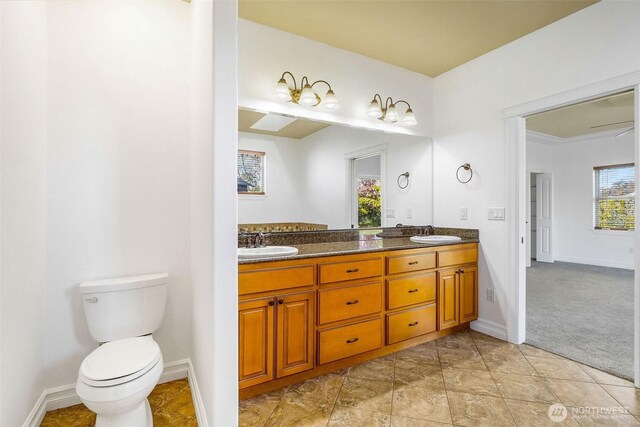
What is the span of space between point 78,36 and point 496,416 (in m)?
3.24

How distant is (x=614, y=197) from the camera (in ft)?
18.9

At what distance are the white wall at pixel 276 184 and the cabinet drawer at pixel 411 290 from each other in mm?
940

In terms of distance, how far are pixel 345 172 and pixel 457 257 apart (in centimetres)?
127

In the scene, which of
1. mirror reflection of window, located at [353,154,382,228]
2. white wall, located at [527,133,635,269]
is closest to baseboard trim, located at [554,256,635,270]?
white wall, located at [527,133,635,269]

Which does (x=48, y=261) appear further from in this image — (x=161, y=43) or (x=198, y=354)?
(x=161, y=43)

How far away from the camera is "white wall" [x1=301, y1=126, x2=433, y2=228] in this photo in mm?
2711

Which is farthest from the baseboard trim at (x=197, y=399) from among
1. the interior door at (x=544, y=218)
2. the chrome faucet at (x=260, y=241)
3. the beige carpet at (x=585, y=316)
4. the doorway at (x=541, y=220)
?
the interior door at (x=544, y=218)

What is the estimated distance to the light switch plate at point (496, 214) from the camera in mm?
2761

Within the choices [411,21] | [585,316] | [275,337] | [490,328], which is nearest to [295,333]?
[275,337]

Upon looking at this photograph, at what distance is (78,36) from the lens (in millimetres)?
1848

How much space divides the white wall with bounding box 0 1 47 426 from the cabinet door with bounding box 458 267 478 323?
300cm

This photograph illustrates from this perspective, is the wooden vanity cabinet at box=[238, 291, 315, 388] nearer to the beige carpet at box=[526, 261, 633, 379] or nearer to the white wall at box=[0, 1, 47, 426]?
the white wall at box=[0, 1, 47, 426]

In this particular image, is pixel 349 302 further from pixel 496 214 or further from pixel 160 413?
pixel 496 214

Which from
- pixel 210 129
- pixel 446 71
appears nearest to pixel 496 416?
pixel 210 129
